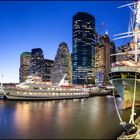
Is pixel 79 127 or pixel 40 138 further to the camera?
pixel 79 127

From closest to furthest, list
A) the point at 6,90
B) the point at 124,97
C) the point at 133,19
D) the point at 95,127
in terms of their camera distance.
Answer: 1. the point at 95,127
2. the point at 124,97
3. the point at 133,19
4. the point at 6,90

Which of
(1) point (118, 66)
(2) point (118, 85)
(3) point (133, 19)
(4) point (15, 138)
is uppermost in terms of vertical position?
(3) point (133, 19)

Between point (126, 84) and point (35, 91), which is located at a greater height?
point (126, 84)

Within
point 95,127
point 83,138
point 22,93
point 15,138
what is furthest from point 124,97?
point 22,93

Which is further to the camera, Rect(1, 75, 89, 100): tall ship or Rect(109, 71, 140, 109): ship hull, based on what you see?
Rect(1, 75, 89, 100): tall ship

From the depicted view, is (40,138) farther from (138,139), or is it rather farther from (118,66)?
(118,66)

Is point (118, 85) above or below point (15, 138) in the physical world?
above

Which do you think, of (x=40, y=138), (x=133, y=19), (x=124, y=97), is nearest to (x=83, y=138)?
(x=40, y=138)

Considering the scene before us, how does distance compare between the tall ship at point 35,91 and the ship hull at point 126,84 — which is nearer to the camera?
the ship hull at point 126,84

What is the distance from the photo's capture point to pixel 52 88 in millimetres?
95375

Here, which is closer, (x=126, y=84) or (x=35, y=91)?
(x=126, y=84)

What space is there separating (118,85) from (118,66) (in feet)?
11.7

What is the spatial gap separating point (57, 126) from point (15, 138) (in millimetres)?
7770

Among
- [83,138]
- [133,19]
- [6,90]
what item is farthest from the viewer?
[6,90]
